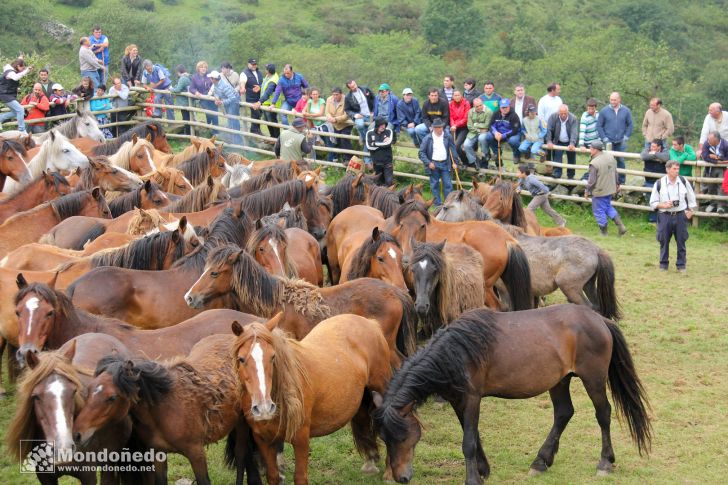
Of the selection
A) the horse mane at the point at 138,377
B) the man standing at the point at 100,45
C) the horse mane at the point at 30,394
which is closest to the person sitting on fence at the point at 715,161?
the horse mane at the point at 138,377

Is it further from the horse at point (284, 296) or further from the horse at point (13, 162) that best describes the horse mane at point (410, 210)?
the horse at point (13, 162)

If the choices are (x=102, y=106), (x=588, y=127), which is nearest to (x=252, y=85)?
(x=102, y=106)

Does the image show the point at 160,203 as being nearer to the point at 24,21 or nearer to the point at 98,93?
the point at 98,93

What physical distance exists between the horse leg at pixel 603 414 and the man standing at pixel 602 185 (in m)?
8.79

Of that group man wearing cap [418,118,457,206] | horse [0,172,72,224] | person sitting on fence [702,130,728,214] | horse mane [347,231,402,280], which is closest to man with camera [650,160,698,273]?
person sitting on fence [702,130,728,214]

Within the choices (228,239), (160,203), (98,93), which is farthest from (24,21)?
(228,239)

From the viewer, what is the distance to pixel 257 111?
67.3 feet

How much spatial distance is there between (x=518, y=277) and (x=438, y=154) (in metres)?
6.39

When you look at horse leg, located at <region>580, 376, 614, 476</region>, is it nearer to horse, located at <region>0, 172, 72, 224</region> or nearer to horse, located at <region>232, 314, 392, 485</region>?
horse, located at <region>232, 314, 392, 485</region>

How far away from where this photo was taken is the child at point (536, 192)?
15139mm

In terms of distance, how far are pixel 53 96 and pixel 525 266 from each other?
13.1 metres

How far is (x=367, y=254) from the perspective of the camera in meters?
9.18

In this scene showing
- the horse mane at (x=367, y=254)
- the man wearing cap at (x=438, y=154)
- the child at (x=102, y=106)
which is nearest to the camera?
the horse mane at (x=367, y=254)

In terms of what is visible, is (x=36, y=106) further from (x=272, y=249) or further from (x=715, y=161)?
(x=715, y=161)
